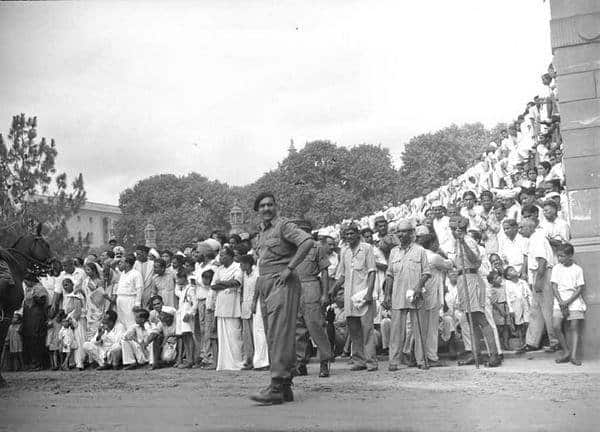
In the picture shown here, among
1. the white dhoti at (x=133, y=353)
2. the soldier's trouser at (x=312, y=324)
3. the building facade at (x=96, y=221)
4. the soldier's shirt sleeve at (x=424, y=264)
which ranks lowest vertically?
the white dhoti at (x=133, y=353)

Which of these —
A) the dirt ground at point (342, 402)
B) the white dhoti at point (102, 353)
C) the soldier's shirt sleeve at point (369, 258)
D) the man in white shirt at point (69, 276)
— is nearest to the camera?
the dirt ground at point (342, 402)

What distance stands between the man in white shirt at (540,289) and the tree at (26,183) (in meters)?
6.98

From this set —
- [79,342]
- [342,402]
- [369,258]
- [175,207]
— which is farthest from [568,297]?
[175,207]

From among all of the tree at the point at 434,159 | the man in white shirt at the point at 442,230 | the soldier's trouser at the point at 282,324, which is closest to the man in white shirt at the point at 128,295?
the man in white shirt at the point at 442,230

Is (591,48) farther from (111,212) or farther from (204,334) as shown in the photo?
(111,212)

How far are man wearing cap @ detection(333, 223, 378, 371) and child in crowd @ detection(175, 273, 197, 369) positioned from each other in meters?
2.92

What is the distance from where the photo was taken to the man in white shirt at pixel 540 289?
31.4 feet

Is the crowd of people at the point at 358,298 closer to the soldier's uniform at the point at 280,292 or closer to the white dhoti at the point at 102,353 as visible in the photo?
the white dhoti at the point at 102,353

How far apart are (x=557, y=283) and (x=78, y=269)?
8713 millimetres

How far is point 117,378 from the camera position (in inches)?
408

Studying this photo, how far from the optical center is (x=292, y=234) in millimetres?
7301

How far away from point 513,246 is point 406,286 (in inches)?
85.9

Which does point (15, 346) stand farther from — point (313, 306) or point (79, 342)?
point (313, 306)

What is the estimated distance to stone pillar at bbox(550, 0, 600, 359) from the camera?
9328mm
